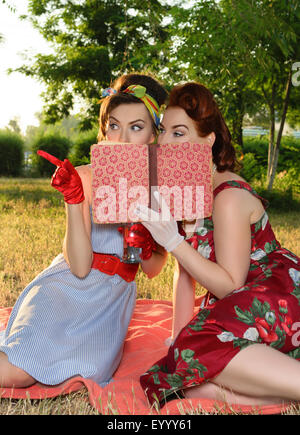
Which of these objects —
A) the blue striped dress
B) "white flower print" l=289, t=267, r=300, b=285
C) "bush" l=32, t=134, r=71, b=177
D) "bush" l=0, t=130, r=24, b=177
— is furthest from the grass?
"bush" l=0, t=130, r=24, b=177

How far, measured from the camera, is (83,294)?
2.30 m

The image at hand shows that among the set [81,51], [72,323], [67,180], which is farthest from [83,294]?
[81,51]

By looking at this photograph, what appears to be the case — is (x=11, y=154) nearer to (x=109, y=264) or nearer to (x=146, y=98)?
(x=109, y=264)

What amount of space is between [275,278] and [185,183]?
575mm

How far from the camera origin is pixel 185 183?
1844 mm

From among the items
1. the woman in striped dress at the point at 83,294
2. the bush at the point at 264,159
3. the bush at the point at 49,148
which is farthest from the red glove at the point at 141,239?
the bush at the point at 49,148

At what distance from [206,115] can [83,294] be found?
1028 millimetres

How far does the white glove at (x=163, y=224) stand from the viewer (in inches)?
71.8

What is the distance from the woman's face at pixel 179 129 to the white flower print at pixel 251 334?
826 mm

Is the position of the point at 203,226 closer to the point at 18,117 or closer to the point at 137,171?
the point at 137,171

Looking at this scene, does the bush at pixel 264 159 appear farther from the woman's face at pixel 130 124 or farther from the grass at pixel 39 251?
the woman's face at pixel 130 124

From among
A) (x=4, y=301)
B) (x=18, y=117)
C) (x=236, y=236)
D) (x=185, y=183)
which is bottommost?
(x=4, y=301)

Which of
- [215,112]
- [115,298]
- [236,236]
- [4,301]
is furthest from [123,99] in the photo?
[4,301]

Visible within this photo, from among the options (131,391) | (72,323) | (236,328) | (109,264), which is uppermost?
(109,264)
